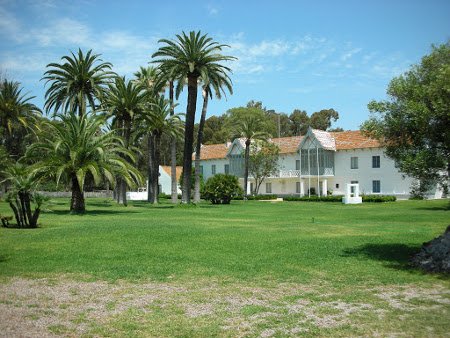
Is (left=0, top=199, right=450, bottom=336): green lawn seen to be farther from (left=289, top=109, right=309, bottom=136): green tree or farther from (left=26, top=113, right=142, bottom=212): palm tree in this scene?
(left=289, top=109, right=309, bottom=136): green tree

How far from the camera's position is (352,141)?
64.8 m

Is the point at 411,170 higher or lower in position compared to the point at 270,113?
lower

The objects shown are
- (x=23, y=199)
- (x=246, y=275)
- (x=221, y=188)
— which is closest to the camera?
(x=246, y=275)

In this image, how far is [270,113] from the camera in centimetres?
11119

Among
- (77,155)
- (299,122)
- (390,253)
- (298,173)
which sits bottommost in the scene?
(390,253)

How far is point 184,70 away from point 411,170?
3149cm

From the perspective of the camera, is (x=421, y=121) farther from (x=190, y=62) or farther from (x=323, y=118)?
(x=323, y=118)

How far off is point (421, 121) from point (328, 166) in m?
55.2

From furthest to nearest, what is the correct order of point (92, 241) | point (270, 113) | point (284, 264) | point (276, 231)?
point (270, 113) < point (276, 231) < point (92, 241) < point (284, 264)

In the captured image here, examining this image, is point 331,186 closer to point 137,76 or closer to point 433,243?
point 137,76

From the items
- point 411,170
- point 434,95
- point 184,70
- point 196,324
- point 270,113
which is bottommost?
point 196,324

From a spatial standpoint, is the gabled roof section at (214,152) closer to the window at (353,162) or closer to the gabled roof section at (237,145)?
the gabled roof section at (237,145)

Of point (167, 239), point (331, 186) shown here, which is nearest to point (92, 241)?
point (167, 239)

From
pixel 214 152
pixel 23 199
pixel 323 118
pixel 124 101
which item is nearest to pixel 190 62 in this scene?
pixel 124 101
